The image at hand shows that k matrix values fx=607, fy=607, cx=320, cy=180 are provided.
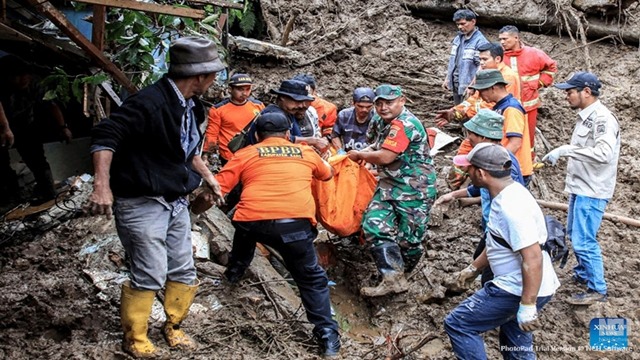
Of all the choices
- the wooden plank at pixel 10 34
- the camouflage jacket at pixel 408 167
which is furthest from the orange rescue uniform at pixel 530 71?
the wooden plank at pixel 10 34

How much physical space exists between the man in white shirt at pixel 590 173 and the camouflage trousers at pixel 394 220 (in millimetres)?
1191

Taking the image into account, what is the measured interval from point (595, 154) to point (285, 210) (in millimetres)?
2707

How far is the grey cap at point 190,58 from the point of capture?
3.67m

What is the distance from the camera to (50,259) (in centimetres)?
537

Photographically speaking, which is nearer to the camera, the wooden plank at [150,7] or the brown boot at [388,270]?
the wooden plank at [150,7]

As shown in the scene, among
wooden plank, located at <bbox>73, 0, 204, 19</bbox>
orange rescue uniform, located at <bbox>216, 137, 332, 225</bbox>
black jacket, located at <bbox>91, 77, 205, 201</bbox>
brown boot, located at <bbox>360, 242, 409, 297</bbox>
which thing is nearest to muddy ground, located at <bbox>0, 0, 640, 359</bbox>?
brown boot, located at <bbox>360, 242, 409, 297</bbox>

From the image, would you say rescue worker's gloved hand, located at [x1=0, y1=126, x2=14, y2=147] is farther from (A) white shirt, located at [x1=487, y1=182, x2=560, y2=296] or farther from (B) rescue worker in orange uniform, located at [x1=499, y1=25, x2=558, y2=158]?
(B) rescue worker in orange uniform, located at [x1=499, y1=25, x2=558, y2=158]

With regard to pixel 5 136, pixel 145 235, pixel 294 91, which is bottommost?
pixel 5 136

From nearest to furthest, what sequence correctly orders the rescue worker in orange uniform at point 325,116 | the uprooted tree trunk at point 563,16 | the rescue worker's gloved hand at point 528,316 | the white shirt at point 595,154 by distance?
1. the rescue worker's gloved hand at point 528,316
2. the white shirt at point 595,154
3. the rescue worker in orange uniform at point 325,116
4. the uprooted tree trunk at point 563,16

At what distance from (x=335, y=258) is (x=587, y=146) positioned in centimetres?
270

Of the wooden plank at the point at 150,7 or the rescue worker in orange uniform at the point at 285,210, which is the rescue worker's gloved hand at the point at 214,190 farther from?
the wooden plank at the point at 150,7

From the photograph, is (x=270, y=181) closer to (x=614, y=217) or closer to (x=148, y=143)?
(x=148, y=143)

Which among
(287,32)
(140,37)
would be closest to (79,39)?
(140,37)

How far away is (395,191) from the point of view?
5.52 metres
